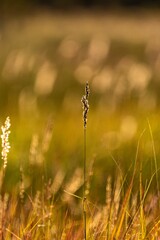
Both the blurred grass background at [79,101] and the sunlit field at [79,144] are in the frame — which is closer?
the sunlit field at [79,144]

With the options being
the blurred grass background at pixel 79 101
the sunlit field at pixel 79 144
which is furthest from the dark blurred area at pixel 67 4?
the sunlit field at pixel 79 144

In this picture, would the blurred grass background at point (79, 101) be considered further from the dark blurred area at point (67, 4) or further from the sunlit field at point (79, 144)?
the dark blurred area at point (67, 4)

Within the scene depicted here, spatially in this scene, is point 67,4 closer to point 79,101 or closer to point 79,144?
point 79,101

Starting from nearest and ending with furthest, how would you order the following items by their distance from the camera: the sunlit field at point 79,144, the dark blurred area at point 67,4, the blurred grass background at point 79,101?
the sunlit field at point 79,144, the blurred grass background at point 79,101, the dark blurred area at point 67,4

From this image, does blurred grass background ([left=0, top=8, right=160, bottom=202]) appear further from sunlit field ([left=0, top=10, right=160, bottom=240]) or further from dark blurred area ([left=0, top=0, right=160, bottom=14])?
dark blurred area ([left=0, top=0, right=160, bottom=14])

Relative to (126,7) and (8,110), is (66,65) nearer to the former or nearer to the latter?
(8,110)

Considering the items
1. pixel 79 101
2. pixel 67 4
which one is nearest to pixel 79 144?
pixel 79 101
